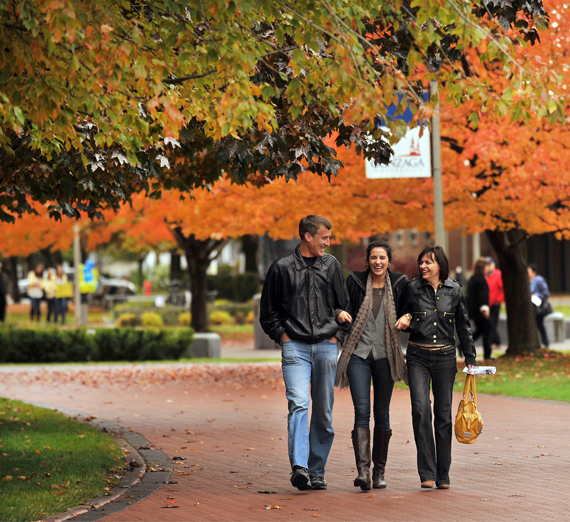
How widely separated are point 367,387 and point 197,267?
18.1 m

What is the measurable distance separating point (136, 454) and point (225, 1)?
15.4 ft

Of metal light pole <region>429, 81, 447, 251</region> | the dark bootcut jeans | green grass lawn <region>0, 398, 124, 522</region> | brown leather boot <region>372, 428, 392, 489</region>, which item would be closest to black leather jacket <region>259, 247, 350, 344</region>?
the dark bootcut jeans

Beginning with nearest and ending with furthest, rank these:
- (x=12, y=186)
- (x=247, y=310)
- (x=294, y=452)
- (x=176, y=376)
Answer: (x=294, y=452), (x=12, y=186), (x=176, y=376), (x=247, y=310)

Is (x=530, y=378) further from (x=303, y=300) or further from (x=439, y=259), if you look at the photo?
(x=303, y=300)

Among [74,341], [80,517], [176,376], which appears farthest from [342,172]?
[80,517]

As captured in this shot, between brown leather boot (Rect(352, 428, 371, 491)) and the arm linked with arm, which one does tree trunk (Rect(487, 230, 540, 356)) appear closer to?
the arm linked with arm

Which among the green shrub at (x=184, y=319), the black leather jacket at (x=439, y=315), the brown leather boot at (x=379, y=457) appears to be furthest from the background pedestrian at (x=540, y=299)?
the green shrub at (x=184, y=319)

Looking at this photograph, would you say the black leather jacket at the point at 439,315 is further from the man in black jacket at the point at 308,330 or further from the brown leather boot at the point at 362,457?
the brown leather boot at the point at 362,457

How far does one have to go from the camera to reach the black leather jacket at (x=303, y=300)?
6.42 meters

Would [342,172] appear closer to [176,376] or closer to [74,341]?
[176,376]

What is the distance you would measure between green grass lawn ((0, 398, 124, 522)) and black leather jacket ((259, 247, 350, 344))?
1.80m

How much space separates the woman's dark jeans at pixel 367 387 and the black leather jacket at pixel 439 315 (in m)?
0.32

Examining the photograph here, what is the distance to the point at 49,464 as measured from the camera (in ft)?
24.6

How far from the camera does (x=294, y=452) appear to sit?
6332 mm
